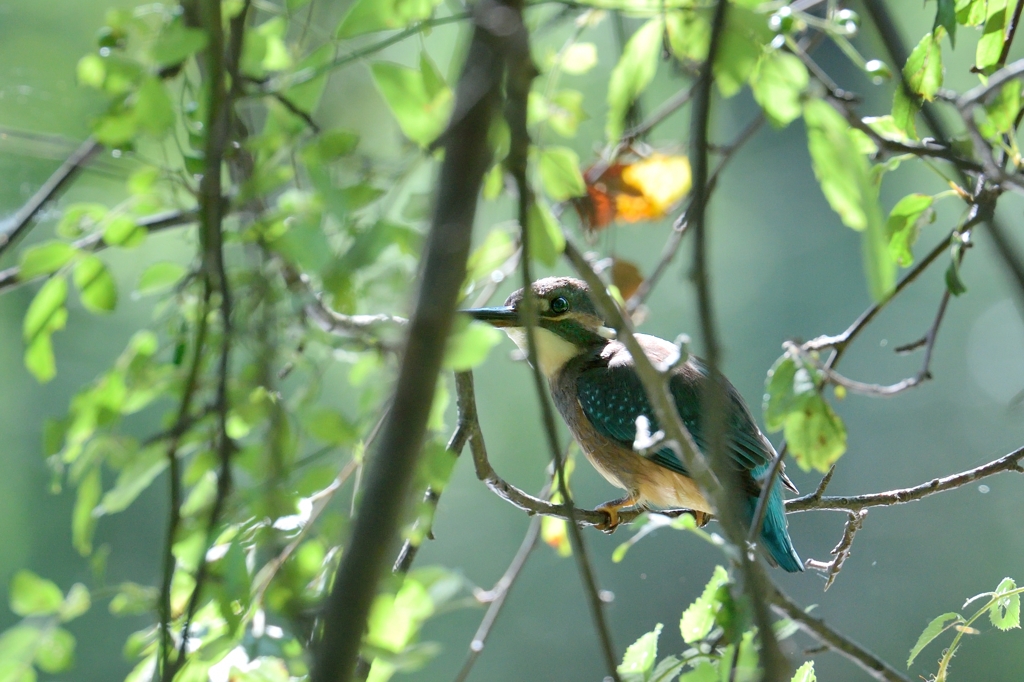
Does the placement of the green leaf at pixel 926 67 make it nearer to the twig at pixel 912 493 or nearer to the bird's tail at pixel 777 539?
the twig at pixel 912 493

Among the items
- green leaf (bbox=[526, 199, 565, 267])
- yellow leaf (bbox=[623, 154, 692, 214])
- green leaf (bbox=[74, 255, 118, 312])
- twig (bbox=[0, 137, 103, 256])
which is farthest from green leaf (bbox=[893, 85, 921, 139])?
yellow leaf (bbox=[623, 154, 692, 214])

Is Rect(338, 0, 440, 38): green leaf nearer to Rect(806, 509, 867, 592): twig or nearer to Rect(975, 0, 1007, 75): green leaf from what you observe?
Rect(975, 0, 1007, 75): green leaf

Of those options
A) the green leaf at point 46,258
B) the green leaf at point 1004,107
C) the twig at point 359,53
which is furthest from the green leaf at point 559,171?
the green leaf at point 46,258

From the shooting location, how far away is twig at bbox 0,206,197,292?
1.44 m

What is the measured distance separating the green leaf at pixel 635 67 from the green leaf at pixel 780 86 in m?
0.27

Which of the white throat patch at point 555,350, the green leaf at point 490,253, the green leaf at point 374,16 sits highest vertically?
the green leaf at point 374,16

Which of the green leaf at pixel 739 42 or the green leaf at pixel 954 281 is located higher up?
the green leaf at pixel 739 42

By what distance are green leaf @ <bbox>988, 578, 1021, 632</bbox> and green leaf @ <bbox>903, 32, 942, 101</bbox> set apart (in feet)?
2.75

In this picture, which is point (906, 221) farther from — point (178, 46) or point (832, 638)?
point (178, 46)

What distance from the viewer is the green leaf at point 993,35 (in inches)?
58.9

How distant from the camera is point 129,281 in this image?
4.32 metres

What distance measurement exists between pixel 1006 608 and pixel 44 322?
5.52 ft

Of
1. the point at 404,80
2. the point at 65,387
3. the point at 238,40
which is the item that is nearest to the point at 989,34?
the point at 404,80

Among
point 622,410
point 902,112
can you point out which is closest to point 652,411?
point 622,410
